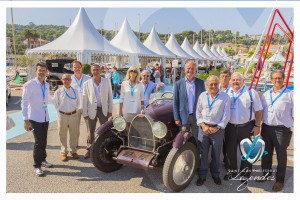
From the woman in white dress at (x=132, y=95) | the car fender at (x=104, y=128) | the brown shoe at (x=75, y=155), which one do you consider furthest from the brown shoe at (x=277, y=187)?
the brown shoe at (x=75, y=155)

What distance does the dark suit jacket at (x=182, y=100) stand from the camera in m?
3.54

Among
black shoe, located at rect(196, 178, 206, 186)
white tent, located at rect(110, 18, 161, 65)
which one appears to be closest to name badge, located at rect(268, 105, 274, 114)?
black shoe, located at rect(196, 178, 206, 186)

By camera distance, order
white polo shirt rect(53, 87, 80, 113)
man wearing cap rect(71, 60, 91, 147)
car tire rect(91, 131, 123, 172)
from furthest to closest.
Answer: man wearing cap rect(71, 60, 91, 147) < white polo shirt rect(53, 87, 80, 113) < car tire rect(91, 131, 123, 172)

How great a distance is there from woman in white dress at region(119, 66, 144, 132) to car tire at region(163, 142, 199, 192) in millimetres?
1037

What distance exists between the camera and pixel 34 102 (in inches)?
142

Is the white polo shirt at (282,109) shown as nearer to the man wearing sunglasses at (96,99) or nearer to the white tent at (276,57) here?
the white tent at (276,57)

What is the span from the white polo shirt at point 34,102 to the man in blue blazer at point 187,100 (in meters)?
1.91

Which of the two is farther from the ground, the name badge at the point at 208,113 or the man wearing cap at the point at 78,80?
the man wearing cap at the point at 78,80

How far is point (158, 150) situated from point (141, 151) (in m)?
0.25

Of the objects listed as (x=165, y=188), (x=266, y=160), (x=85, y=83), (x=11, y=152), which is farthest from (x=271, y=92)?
(x=11, y=152)

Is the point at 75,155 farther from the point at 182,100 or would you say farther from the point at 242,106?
the point at 242,106

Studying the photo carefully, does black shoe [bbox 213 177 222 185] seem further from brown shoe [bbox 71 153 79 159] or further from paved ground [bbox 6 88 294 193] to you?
brown shoe [bbox 71 153 79 159]

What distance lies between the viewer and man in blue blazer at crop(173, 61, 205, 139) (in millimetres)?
3539
